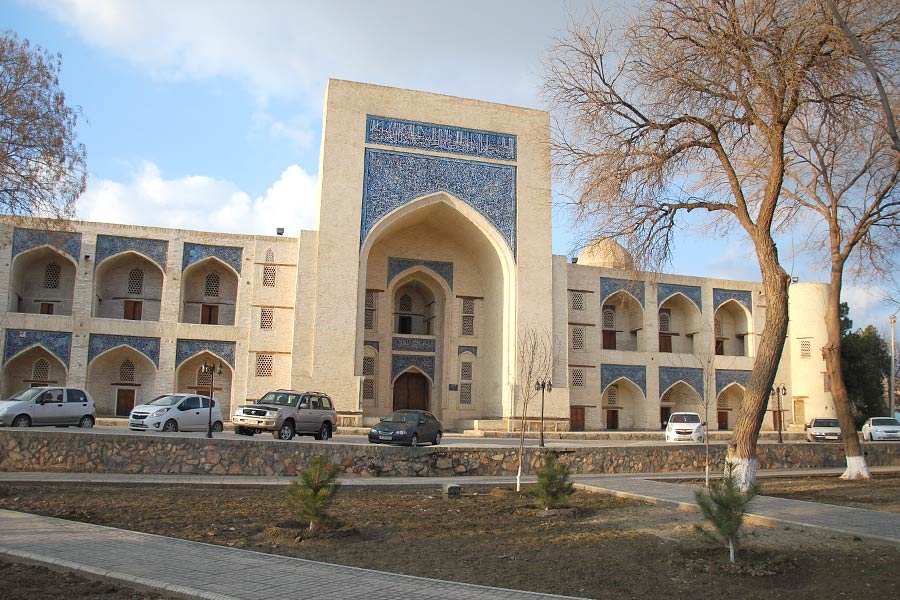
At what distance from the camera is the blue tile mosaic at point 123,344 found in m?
Answer: 24.0

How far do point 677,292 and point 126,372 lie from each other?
21.1 m

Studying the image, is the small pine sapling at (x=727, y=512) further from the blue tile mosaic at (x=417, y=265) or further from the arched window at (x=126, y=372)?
the arched window at (x=126, y=372)

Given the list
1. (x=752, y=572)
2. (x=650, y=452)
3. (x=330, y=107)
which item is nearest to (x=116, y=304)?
(x=330, y=107)

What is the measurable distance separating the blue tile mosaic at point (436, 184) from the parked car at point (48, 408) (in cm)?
1023

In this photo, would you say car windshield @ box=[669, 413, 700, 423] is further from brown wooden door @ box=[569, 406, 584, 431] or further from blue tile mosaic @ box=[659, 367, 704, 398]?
blue tile mosaic @ box=[659, 367, 704, 398]

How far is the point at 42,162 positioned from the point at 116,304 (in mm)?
14833

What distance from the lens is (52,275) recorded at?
25.3m

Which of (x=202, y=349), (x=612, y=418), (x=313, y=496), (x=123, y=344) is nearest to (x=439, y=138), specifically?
(x=202, y=349)

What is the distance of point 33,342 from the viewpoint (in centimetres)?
2331

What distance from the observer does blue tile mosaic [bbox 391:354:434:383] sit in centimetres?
2778

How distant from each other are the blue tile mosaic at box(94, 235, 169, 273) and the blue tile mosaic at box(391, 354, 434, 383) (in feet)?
28.4

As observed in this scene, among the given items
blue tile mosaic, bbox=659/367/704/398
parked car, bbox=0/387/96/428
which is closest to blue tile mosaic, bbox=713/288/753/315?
blue tile mosaic, bbox=659/367/704/398

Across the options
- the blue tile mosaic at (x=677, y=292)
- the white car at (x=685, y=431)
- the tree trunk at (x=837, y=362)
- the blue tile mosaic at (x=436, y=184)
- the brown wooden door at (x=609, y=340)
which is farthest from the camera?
the brown wooden door at (x=609, y=340)

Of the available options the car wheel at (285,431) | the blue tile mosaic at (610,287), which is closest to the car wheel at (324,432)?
the car wheel at (285,431)
